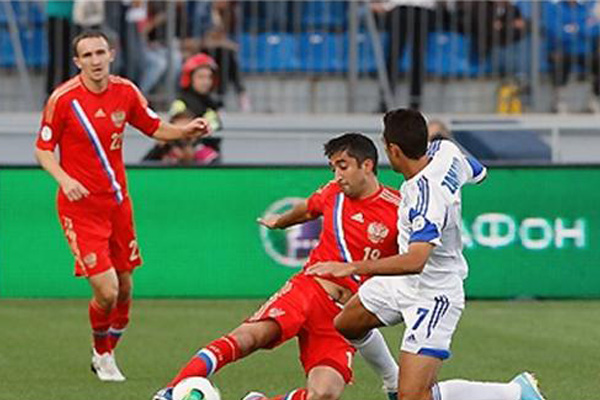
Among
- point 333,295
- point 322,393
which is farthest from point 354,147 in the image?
point 322,393

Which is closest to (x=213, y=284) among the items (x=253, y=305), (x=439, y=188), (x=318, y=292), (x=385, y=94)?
(x=253, y=305)

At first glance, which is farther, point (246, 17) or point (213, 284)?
point (246, 17)

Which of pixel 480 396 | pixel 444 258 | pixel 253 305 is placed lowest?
pixel 253 305

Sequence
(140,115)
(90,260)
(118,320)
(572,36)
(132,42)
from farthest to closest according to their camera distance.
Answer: (572,36), (132,42), (118,320), (140,115), (90,260)

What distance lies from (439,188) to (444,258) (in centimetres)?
46

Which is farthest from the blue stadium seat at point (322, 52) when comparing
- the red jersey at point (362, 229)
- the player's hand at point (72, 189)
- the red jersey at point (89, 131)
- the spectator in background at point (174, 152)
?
the red jersey at point (362, 229)

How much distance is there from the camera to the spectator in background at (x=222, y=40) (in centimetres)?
2144

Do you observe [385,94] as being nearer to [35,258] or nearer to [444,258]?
[35,258]

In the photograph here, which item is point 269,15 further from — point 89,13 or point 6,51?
point 6,51

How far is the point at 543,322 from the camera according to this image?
52.6 ft

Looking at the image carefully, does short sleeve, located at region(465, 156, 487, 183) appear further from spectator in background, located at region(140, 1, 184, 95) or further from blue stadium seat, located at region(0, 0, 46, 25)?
blue stadium seat, located at region(0, 0, 46, 25)

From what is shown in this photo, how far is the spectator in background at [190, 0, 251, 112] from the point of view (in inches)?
844

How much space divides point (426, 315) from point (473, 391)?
65cm

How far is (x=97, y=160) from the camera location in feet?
41.1
